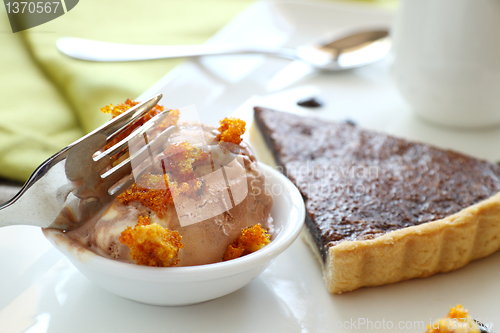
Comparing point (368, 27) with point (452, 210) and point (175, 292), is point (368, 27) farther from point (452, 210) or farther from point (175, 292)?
point (175, 292)

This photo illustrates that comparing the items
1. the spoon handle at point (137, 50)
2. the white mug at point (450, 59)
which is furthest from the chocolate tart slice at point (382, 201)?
the spoon handle at point (137, 50)

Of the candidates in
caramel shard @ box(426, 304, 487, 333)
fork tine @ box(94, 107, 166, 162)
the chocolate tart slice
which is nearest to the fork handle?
fork tine @ box(94, 107, 166, 162)

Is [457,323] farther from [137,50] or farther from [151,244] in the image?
[137,50]

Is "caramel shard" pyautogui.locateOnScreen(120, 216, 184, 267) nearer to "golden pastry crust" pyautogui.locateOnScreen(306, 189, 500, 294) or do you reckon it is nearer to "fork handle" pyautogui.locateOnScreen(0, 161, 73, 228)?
"fork handle" pyautogui.locateOnScreen(0, 161, 73, 228)

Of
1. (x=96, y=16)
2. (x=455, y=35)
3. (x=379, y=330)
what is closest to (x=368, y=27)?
(x=455, y=35)

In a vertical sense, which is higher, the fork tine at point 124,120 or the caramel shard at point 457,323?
the fork tine at point 124,120
